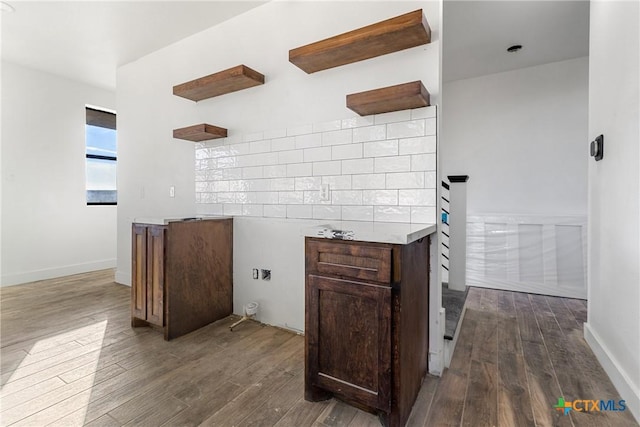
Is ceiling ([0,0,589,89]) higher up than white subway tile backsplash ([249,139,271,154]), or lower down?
higher up

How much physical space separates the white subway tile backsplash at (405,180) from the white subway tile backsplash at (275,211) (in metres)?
0.88

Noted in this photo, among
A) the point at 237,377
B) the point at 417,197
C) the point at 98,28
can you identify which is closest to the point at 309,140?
the point at 417,197

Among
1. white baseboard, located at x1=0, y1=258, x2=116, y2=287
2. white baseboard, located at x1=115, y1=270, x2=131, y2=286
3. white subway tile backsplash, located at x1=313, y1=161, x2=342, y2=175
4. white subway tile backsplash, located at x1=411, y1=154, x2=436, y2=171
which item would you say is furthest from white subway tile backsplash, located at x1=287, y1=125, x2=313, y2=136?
white baseboard, located at x1=0, y1=258, x2=116, y2=287

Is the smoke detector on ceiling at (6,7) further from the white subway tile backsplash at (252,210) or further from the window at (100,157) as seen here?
the white subway tile backsplash at (252,210)

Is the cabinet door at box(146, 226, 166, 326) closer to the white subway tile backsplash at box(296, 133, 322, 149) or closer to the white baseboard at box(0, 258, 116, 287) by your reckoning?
the white subway tile backsplash at box(296, 133, 322, 149)

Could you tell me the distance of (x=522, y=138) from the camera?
12.5 feet

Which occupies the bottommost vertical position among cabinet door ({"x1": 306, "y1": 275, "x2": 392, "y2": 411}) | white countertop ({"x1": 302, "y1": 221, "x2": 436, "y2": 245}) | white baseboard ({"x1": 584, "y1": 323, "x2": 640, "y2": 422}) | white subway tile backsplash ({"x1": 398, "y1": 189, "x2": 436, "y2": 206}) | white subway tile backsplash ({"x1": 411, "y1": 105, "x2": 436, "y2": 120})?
white baseboard ({"x1": 584, "y1": 323, "x2": 640, "y2": 422})

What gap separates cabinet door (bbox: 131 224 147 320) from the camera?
2389mm

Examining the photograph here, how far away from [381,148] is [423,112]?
0.32 meters

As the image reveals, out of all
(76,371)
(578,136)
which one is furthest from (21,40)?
(578,136)

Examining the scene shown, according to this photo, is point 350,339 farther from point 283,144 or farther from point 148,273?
point 148,273

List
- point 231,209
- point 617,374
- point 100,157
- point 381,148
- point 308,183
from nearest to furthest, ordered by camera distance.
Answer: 1. point 617,374
2. point 381,148
3. point 308,183
4. point 231,209
5. point 100,157

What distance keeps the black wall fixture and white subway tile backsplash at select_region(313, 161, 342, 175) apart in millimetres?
1673

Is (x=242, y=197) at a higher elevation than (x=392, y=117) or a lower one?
lower
